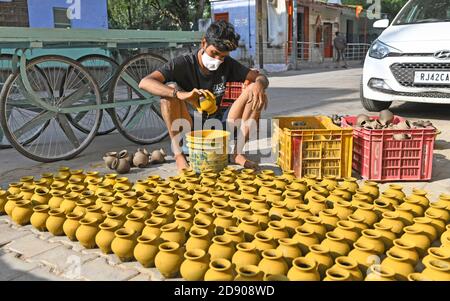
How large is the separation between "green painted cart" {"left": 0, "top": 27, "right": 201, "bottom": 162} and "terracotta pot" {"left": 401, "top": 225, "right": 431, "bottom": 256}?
3.02m

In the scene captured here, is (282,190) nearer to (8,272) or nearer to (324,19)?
(8,272)

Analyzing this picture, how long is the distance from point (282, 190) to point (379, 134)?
90 cm

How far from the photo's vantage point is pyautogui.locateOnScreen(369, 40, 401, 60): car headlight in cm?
531

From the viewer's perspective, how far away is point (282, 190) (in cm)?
296

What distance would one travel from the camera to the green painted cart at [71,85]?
3.68m

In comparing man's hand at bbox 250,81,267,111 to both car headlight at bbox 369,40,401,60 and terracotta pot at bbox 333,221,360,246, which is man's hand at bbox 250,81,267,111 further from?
car headlight at bbox 369,40,401,60

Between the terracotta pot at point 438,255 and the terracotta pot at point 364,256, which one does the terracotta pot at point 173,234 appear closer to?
the terracotta pot at point 364,256

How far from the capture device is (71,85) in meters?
4.29

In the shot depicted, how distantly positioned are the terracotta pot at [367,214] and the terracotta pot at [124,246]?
1.25 metres

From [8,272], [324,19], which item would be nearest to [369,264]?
[8,272]

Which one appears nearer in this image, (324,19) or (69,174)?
(69,174)

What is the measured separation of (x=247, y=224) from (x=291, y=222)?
0.25m

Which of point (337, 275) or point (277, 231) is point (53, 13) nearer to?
point (277, 231)

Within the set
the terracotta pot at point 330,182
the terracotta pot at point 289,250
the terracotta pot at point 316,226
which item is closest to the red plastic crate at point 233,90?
the terracotta pot at point 330,182
